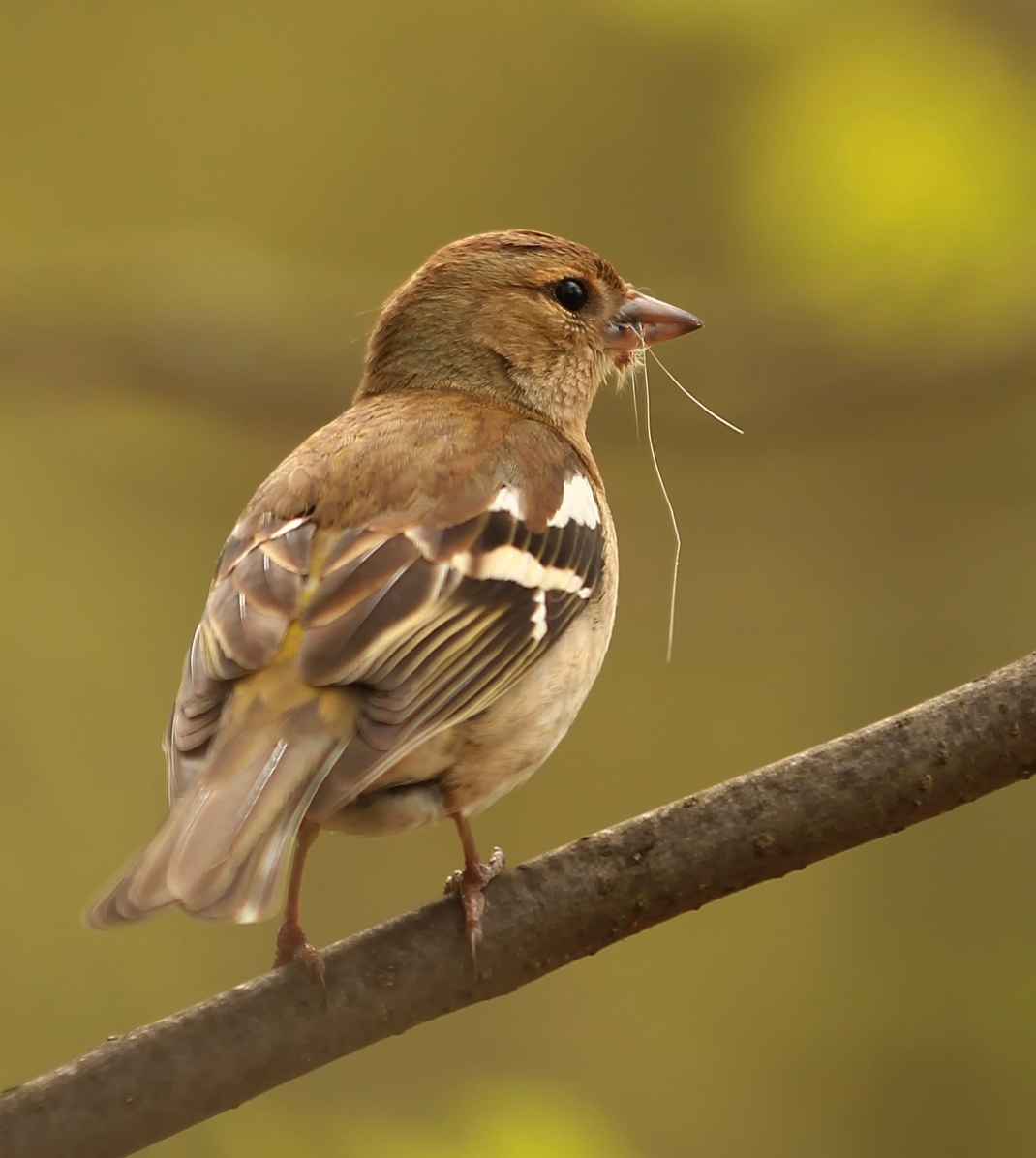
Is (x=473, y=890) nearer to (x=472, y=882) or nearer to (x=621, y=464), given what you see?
(x=472, y=882)

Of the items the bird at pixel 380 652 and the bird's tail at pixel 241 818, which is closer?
the bird's tail at pixel 241 818

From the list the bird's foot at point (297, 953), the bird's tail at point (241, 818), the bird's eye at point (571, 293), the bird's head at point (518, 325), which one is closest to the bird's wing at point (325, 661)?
the bird's tail at point (241, 818)

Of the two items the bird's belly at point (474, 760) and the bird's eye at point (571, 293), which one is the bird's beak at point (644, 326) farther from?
the bird's belly at point (474, 760)

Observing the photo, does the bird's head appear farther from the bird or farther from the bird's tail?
the bird's tail

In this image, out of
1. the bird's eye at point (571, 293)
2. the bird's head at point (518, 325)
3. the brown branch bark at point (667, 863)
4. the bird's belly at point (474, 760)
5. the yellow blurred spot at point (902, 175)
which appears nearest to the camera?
the brown branch bark at point (667, 863)

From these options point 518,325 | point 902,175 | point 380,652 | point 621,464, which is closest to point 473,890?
point 380,652

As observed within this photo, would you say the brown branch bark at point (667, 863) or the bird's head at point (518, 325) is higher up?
the bird's head at point (518, 325)


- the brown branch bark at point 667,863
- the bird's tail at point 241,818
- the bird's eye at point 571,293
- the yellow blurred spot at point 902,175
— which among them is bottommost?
the brown branch bark at point 667,863

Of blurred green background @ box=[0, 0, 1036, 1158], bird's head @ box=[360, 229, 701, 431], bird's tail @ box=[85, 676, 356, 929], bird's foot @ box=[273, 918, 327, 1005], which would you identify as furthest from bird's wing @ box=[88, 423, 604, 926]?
bird's head @ box=[360, 229, 701, 431]
